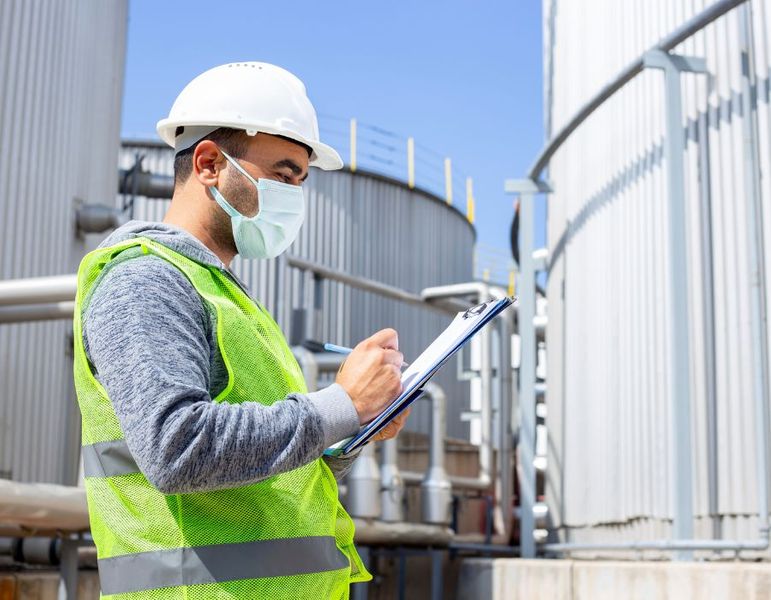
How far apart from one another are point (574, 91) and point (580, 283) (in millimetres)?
1329

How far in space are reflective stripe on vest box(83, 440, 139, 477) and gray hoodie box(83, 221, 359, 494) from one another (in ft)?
0.36

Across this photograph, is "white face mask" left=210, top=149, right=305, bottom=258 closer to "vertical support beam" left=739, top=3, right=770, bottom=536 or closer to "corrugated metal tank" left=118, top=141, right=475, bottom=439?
"vertical support beam" left=739, top=3, right=770, bottom=536

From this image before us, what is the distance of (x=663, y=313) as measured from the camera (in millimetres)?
5723

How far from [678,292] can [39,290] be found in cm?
299

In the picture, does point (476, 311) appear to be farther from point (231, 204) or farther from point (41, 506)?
point (41, 506)

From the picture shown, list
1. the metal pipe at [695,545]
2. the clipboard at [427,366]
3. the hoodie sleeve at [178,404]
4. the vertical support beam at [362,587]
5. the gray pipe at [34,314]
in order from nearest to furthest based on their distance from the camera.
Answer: the hoodie sleeve at [178,404], the clipboard at [427,366], the metal pipe at [695,545], the gray pipe at [34,314], the vertical support beam at [362,587]

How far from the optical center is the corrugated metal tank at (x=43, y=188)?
727cm

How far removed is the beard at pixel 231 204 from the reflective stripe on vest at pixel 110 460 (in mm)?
485

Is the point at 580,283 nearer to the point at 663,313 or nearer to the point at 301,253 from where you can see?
the point at 663,313

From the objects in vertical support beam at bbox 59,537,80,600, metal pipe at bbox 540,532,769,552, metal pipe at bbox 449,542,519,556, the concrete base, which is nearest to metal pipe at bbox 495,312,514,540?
metal pipe at bbox 449,542,519,556

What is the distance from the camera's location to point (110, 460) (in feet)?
6.53

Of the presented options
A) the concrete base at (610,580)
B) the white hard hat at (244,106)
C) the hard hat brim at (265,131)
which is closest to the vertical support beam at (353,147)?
the concrete base at (610,580)

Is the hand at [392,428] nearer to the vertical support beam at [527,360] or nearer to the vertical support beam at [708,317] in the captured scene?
the vertical support beam at [708,317]

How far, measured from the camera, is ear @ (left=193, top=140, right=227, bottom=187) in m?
2.25
